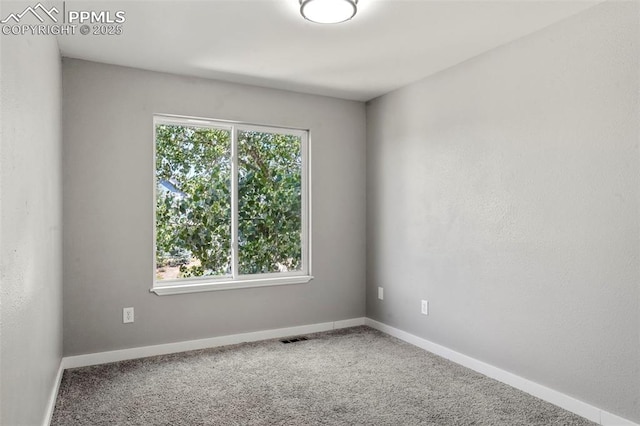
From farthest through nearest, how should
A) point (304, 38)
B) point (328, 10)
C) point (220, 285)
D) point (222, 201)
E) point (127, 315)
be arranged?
point (222, 201), point (220, 285), point (127, 315), point (304, 38), point (328, 10)

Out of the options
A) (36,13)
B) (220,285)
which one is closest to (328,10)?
(36,13)

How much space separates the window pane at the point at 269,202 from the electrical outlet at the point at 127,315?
3.29ft

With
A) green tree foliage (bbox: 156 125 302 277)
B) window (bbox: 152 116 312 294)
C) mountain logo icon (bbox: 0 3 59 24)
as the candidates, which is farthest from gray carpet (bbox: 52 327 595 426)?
mountain logo icon (bbox: 0 3 59 24)

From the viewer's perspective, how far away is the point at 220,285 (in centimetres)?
390

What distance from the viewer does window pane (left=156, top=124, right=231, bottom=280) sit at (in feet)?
12.4

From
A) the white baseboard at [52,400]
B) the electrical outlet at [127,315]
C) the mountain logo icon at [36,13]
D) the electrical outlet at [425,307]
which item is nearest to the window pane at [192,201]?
the electrical outlet at [127,315]

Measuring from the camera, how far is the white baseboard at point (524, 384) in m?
2.48

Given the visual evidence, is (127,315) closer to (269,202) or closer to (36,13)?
(269,202)

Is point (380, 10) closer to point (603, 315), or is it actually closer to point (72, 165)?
point (603, 315)

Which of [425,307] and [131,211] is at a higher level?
[131,211]

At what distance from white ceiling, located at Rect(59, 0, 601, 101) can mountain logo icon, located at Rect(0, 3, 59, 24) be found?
0.63 feet

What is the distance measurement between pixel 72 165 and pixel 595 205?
3582mm

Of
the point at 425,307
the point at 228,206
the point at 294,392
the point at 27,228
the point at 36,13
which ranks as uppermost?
the point at 36,13

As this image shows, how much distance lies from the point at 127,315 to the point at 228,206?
126 cm
